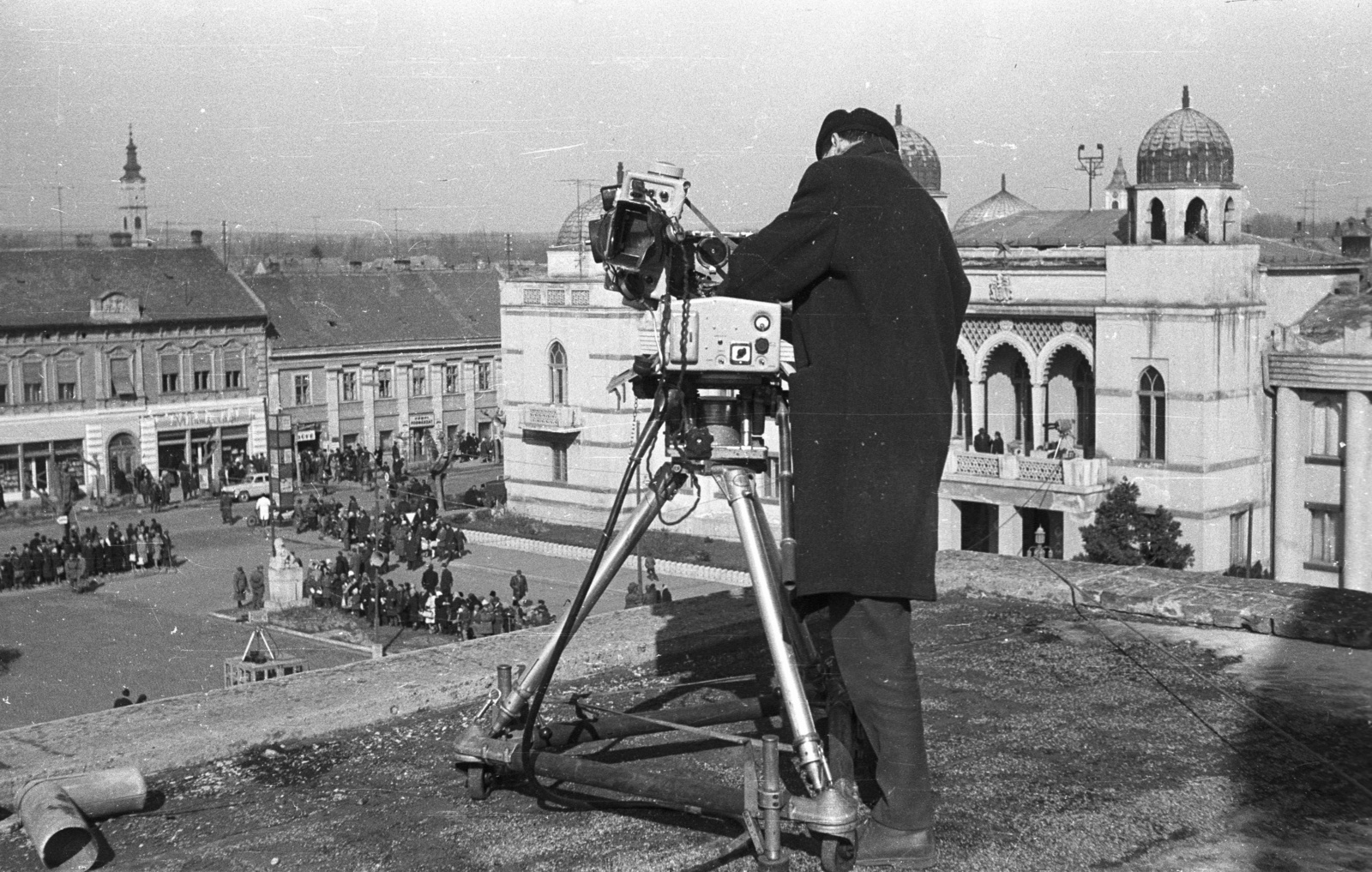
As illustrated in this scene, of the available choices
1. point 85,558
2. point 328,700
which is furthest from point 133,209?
point 328,700

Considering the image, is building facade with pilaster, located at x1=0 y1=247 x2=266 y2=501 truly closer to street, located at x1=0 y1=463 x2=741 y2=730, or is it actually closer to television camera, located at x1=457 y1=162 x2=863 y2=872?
street, located at x1=0 y1=463 x2=741 y2=730

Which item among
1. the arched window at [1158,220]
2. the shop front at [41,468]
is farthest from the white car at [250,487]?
the arched window at [1158,220]

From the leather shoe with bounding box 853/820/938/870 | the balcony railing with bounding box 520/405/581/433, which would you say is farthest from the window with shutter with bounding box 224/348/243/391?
the leather shoe with bounding box 853/820/938/870

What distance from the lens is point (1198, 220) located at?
34000mm

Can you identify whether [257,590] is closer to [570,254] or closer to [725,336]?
[570,254]

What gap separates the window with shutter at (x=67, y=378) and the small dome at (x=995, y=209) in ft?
86.6

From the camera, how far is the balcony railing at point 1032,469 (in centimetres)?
3312

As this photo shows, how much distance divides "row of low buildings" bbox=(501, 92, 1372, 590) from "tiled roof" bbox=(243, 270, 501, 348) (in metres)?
19.0

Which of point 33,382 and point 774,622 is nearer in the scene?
point 774,622

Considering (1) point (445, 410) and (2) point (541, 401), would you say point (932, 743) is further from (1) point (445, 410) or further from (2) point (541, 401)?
(1) point (445, 410)

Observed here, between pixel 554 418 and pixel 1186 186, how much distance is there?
55.4ft

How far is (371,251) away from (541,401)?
35675 mm

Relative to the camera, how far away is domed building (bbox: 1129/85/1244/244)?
1328 inches

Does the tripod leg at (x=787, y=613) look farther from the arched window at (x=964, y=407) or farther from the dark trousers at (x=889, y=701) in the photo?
the arched window at (x=964, y=407)
